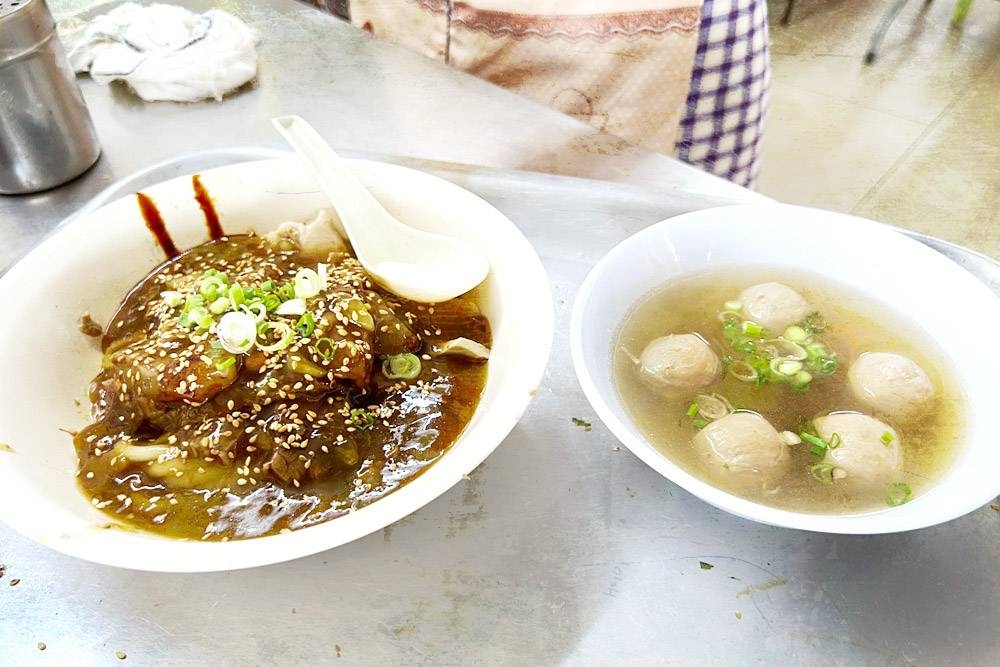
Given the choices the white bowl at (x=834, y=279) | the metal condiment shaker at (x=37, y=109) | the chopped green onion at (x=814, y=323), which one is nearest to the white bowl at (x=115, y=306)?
the white bowl at (x=834, y=279)

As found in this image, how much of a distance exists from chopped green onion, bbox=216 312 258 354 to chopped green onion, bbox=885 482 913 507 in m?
1.12

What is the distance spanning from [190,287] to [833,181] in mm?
4008

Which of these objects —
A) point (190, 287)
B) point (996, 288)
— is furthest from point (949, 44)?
point (190, 287)

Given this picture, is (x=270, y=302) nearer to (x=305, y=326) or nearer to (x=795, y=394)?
(x=305, y=326)

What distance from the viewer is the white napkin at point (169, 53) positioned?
255 cm

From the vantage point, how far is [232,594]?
4.02ft

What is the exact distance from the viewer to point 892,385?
136 centimetres

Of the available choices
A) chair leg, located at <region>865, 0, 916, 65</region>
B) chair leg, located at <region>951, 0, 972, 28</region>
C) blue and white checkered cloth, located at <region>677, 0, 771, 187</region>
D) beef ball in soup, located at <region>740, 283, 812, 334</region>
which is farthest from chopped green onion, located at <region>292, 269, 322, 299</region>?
chair leg, located at <region>951, 0, 972, 28</region>

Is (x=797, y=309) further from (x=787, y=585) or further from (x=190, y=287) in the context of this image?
(x=190, y=287)

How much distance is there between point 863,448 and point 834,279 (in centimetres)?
45

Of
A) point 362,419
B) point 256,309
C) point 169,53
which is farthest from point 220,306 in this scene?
point 169,53

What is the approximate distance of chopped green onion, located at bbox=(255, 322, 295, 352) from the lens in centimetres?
131

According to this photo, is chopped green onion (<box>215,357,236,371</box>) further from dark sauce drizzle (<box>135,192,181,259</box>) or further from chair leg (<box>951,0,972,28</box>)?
chair leg (<box>951,0,972,28</box>)

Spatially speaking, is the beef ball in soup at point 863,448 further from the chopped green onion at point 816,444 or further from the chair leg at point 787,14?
the chair leg at point 787,14
